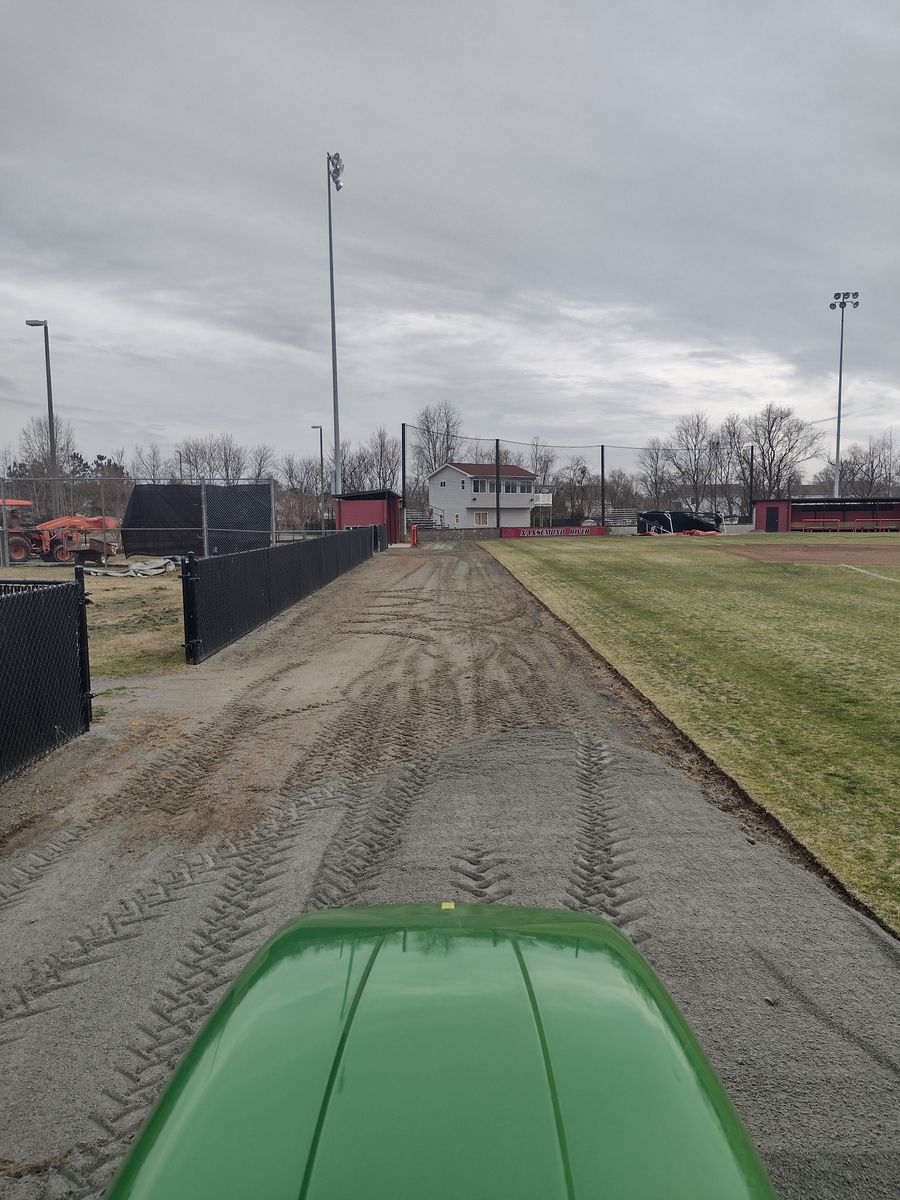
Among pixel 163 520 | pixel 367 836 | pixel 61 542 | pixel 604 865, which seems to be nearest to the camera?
pixel 604 865

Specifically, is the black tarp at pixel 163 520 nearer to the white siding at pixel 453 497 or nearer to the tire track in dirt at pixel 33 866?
the tire track in dirt at pixel 33 866

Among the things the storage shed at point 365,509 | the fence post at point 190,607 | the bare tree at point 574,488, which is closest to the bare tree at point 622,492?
the bare tree at point 574,488

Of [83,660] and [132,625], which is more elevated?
[83,660]

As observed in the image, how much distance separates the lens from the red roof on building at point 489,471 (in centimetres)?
8912

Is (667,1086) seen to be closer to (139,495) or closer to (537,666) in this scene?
(537,666)

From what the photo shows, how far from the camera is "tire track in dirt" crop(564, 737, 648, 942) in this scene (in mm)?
4324

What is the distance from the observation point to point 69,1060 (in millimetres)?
3266

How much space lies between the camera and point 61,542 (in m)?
30.7

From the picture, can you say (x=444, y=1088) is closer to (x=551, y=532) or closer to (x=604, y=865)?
(x=604, y=865)

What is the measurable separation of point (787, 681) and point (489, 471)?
81808 millimetres

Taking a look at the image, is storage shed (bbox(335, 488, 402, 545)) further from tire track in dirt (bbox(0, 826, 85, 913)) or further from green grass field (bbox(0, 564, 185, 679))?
tire track in dirt (bbox(0, 826, 85, 913))

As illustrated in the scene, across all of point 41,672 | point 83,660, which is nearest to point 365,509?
point 83,660

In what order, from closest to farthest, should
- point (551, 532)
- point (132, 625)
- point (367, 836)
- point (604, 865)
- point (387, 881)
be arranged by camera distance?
point (387, 881), point (604, 865), point (367, 836), point (132, 625), point (551, 532)

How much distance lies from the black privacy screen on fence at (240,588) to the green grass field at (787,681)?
5.74 metres
